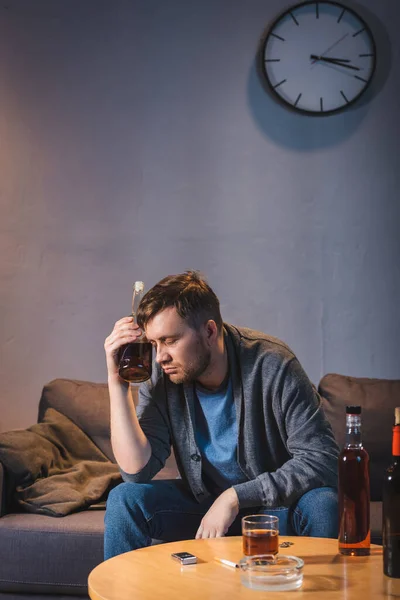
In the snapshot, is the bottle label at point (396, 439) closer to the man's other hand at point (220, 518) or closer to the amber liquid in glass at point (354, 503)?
the amber liquid in glass at point (354, 503)

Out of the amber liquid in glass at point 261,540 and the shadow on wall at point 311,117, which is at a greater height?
the shadow on wall at point 311,117

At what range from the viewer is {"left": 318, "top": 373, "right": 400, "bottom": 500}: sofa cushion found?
2912 millimetres

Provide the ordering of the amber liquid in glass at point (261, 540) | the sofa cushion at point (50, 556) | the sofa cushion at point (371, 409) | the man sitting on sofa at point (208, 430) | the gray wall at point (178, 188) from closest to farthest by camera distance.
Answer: the amber liquid in glass at point (261, 540)
the man sitting on sofa at point (208, 430)
the sofa cushion at point (50, 556)
the sofa cushion at point (371, 409)
the gray wall at point (178, 188)

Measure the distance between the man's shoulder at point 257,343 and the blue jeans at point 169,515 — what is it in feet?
1.27

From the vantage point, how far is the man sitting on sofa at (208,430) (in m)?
1.99

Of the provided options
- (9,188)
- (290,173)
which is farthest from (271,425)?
(9,188)

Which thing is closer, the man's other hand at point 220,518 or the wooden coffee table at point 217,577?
the wooden coffee table at point 217,577

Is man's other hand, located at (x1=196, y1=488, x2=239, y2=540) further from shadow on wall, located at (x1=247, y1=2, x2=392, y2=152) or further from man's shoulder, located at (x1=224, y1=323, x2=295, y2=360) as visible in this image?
shadow on wall, located at (x1=247, y1=2, x2=392, y2=152)

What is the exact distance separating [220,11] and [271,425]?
217 centimetres

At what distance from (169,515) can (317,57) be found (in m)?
2.26

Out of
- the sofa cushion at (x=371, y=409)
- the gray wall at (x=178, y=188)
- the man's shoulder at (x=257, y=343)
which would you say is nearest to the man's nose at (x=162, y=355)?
the man's shoulder at (x=257, y=343)

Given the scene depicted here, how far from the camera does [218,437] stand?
2.18 metres

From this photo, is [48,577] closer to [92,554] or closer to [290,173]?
[92,554]

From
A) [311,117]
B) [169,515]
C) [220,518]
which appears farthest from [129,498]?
[311,117]
